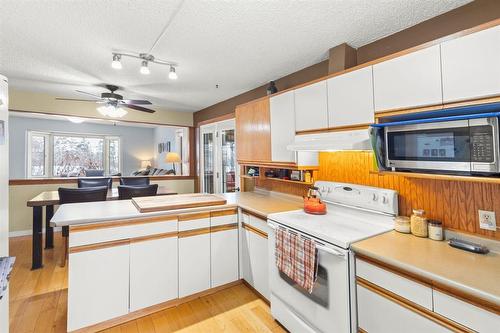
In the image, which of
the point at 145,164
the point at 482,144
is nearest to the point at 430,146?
the point at 482,144

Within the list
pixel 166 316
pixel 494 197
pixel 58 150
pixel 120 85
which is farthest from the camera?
pixel 58 150

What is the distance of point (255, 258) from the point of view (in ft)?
7.57

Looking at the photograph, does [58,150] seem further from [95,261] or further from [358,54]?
[358,54]

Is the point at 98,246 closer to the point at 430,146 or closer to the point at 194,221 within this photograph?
the point at 194,221

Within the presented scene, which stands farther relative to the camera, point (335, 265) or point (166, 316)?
point (166, 316)

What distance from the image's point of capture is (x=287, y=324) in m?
1.83

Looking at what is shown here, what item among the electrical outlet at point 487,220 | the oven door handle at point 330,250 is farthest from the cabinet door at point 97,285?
the electrical outlet at point 487,220

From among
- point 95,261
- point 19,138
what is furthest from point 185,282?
point 19,138

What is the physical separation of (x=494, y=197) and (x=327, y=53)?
1770mm

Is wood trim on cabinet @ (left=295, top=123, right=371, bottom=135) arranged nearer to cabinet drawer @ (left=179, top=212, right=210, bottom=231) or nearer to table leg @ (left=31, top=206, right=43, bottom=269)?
cabinet drawer @ (left=179, top=212, right=210, bottom=231)

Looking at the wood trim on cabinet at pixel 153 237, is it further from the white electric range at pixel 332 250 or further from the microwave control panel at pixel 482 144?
the microwave control panel at pixel 482 144

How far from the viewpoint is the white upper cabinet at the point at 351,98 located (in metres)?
1.64

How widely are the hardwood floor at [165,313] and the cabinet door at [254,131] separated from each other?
4.87 ft

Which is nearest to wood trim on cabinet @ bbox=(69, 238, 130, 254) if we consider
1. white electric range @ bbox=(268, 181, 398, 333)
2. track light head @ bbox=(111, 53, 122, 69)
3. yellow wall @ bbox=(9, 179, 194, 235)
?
white electric range @ bbox=(268, 181, 398, 333)
